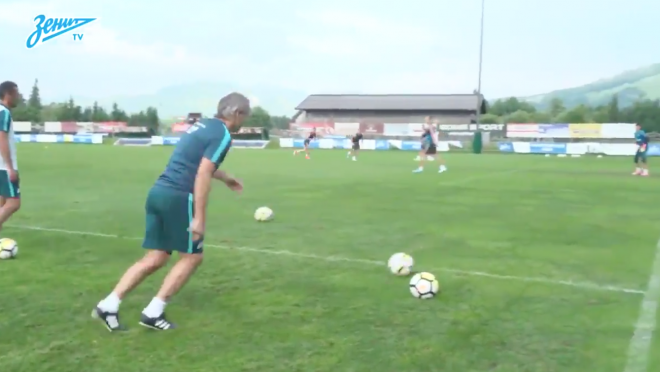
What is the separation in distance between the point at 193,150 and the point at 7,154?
367 cm

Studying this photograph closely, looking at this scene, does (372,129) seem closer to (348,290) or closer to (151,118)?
(151,118)

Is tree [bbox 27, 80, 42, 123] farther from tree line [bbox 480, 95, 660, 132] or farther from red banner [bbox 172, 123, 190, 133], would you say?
tree line [bbox 480, 95, 660, 132]

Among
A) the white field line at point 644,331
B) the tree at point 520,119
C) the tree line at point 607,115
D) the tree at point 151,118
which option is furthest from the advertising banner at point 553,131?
the white field line at point 644,331

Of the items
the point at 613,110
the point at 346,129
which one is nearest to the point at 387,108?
the point at 346,129

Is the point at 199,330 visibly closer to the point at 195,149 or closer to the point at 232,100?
the point at 195,149

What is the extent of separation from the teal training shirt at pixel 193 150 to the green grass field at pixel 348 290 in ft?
3.93

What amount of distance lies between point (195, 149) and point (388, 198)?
379 inches

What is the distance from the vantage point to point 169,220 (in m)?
4.93

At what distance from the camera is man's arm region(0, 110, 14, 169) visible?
722 cm

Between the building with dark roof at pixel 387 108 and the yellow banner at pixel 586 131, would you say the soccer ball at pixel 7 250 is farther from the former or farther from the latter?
the building with dark roof at pixel 387 108

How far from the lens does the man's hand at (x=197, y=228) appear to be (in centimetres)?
482

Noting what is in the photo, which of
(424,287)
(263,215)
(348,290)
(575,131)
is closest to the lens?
(424,287)

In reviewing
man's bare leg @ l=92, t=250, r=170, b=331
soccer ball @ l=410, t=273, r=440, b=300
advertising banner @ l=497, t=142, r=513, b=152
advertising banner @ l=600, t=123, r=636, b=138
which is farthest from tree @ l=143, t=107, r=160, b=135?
man's bare leg @ l=92, t=250, r=170, b=331

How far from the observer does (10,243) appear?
761 centimetres
